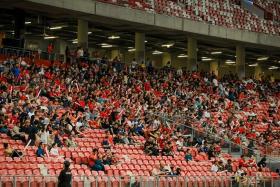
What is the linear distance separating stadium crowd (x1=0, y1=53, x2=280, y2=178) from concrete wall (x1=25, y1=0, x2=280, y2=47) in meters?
2.90

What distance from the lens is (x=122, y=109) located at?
99.7ft

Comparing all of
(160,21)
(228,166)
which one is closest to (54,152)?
(228,166)

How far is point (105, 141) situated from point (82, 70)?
29.9ft

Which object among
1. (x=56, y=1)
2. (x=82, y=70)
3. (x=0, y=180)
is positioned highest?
(x=56, y=1)

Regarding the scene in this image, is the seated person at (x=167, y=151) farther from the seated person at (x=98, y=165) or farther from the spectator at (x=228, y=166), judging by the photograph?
the seated person at (x=98, y=165)

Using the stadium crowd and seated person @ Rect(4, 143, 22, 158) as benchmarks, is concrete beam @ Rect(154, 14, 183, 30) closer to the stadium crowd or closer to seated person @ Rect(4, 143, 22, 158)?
the stadium crowd

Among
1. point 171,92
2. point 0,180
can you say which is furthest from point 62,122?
point 171,92

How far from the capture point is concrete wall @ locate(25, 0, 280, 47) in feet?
121

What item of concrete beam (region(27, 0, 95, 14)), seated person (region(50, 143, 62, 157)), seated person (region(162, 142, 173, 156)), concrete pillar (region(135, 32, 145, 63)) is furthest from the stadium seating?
seated person (region(50, 143, 62, 157))

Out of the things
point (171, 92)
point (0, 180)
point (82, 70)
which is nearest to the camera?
point (0, 180)

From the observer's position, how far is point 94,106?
29359 mm

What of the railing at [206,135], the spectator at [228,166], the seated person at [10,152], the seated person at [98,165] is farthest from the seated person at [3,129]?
the spectator at [228,166]

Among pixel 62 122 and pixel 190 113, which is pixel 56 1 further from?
pixel 62 122

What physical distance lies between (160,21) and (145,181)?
836 inches
